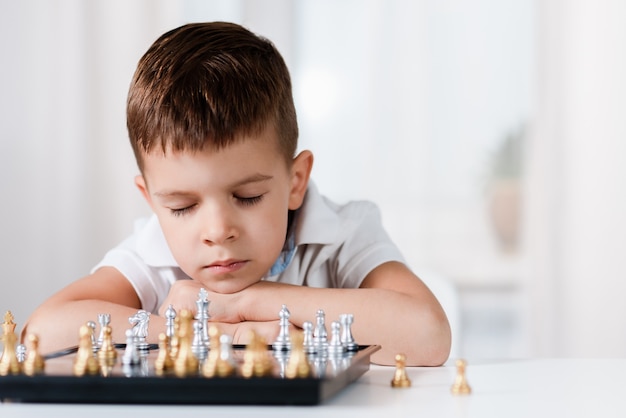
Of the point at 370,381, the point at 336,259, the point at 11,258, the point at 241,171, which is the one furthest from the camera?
the point at 11,258

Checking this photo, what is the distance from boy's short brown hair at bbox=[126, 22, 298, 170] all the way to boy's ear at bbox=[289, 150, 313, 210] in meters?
0.03

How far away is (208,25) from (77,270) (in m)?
1.76

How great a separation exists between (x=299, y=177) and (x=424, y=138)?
175 cm

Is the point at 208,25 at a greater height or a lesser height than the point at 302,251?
greater

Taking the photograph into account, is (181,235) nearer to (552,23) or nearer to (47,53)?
(47,53)

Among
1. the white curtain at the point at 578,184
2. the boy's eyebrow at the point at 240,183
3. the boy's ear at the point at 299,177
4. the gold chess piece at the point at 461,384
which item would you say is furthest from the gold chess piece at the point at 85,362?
the white curtain at the point at 578,184

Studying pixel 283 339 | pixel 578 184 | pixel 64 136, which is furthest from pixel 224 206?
pixel 578 184

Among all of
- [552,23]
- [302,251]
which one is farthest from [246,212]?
[552,23]

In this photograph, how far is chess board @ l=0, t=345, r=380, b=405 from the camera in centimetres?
74

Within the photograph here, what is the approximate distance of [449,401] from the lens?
0.80 metres

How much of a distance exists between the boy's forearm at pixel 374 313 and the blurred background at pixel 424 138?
1887mm

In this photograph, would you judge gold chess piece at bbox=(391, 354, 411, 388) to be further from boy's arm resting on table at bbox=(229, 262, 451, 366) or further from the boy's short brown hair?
the boy's short brown hair

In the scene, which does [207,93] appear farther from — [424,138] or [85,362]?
[424,138]

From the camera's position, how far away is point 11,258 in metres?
3.01
